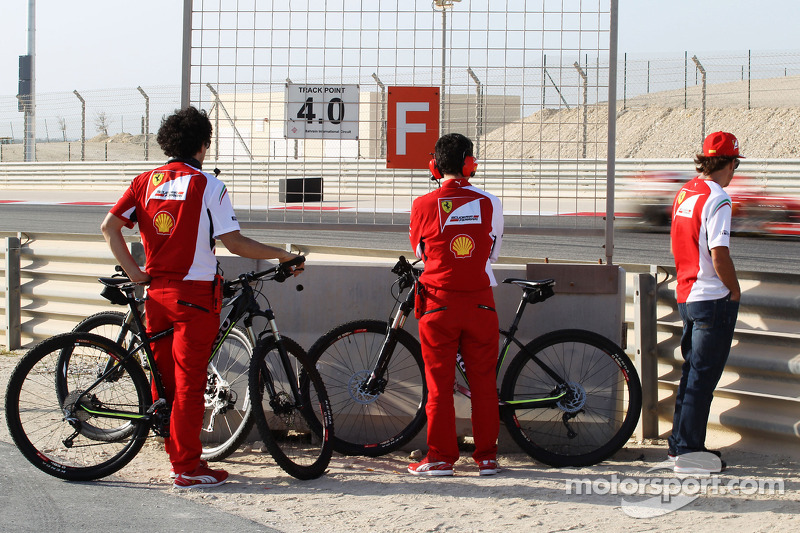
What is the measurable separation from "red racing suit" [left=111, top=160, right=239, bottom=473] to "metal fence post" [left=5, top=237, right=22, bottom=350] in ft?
13.8

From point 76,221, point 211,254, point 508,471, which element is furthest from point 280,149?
point 76,221

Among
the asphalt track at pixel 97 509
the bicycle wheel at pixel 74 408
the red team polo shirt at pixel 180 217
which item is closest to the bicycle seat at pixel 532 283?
the red team polo shirt at pixel 180 217

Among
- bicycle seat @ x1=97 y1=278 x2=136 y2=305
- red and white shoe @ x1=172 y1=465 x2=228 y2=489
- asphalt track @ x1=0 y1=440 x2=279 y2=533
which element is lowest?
asphalt track @ x1=0 y1=440 x2=279 y2=533

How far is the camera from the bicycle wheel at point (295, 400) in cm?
495

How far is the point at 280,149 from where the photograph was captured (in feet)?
20.6

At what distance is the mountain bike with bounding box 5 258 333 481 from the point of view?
4887 mm

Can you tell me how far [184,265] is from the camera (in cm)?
480

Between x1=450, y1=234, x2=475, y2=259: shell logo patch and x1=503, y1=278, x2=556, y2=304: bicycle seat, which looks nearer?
x1=450, y1=234, x2=475, y2=259: shell logo patch

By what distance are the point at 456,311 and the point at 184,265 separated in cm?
157

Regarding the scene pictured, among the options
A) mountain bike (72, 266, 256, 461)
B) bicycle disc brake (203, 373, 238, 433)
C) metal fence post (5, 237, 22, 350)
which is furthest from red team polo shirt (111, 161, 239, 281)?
metal fence post (5, 237, 22, 350)

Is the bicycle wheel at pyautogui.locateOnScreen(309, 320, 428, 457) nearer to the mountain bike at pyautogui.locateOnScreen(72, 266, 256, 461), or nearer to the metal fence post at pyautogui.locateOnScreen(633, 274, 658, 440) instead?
the mountain bike at pyautogui.locateOnScreen(72, 266, 256, 461)

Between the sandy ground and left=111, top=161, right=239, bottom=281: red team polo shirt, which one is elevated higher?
left=111, top=161, right=239, bottom=281: red team polo shirt

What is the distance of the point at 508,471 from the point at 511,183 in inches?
93.2

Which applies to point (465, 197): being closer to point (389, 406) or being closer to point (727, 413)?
point (389, 406)
